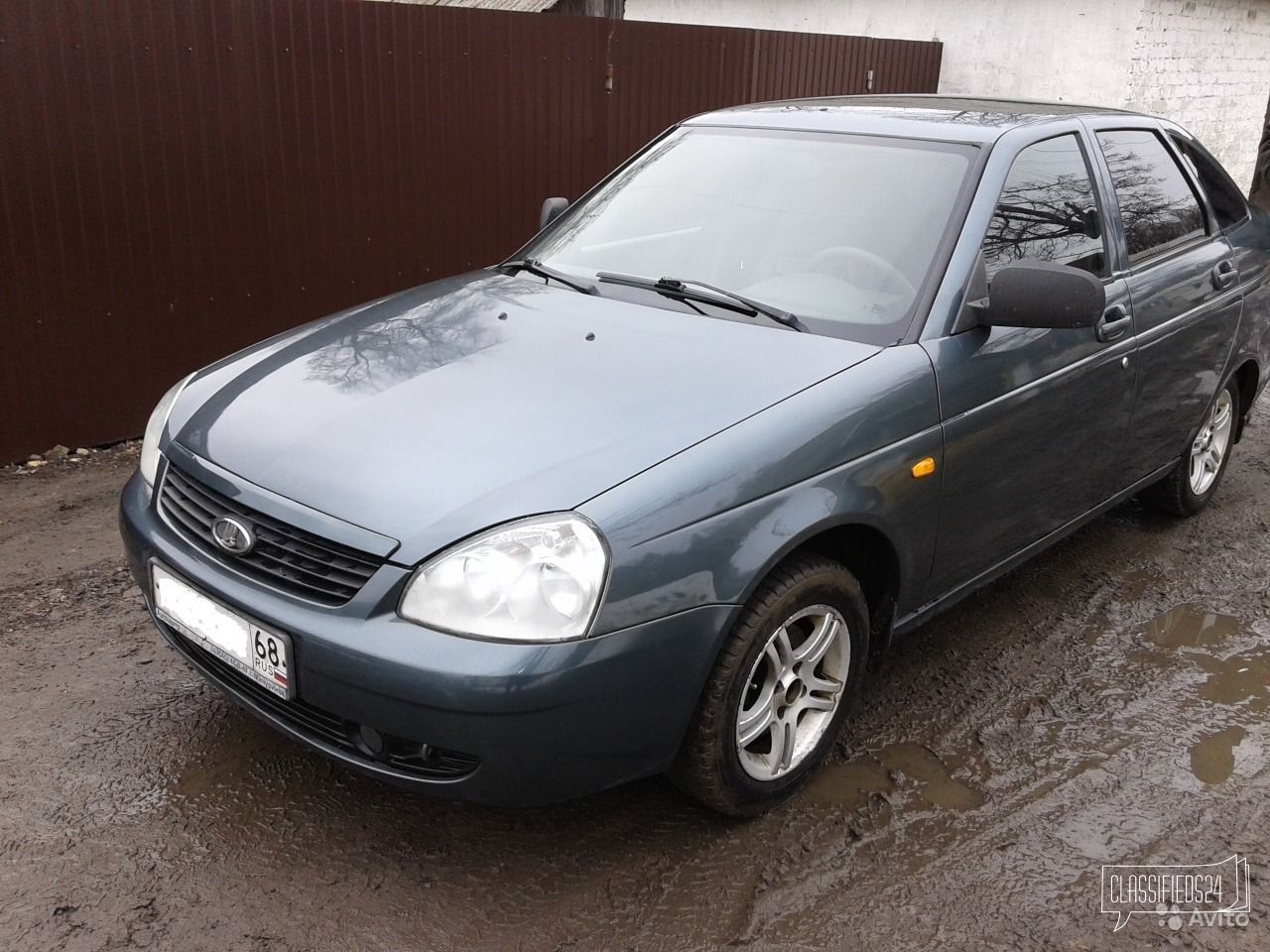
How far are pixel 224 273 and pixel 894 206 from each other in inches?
159

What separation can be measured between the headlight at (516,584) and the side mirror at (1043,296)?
4.67ft

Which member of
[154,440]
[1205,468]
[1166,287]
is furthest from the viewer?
[1205,468]

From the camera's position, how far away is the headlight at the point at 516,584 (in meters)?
2.29

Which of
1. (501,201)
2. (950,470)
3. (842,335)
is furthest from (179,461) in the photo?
(501,201)

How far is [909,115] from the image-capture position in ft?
12.1

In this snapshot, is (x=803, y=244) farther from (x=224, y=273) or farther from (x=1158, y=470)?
(x=224, y=273)

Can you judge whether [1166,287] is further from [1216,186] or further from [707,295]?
[707,295]

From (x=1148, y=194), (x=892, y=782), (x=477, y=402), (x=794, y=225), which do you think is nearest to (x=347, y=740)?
(x=477, y=402)

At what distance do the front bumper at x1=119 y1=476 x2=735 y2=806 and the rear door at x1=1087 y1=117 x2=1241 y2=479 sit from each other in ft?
7.63

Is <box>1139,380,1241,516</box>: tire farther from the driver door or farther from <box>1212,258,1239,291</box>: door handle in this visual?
the driver door

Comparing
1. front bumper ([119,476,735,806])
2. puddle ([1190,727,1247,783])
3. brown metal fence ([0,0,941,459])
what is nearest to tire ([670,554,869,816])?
front bumper ([119,476,735,806])

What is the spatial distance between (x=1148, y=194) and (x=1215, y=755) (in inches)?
82.0

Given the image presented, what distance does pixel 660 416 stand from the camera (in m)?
2.64

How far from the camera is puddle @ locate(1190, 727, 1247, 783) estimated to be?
319 cm
